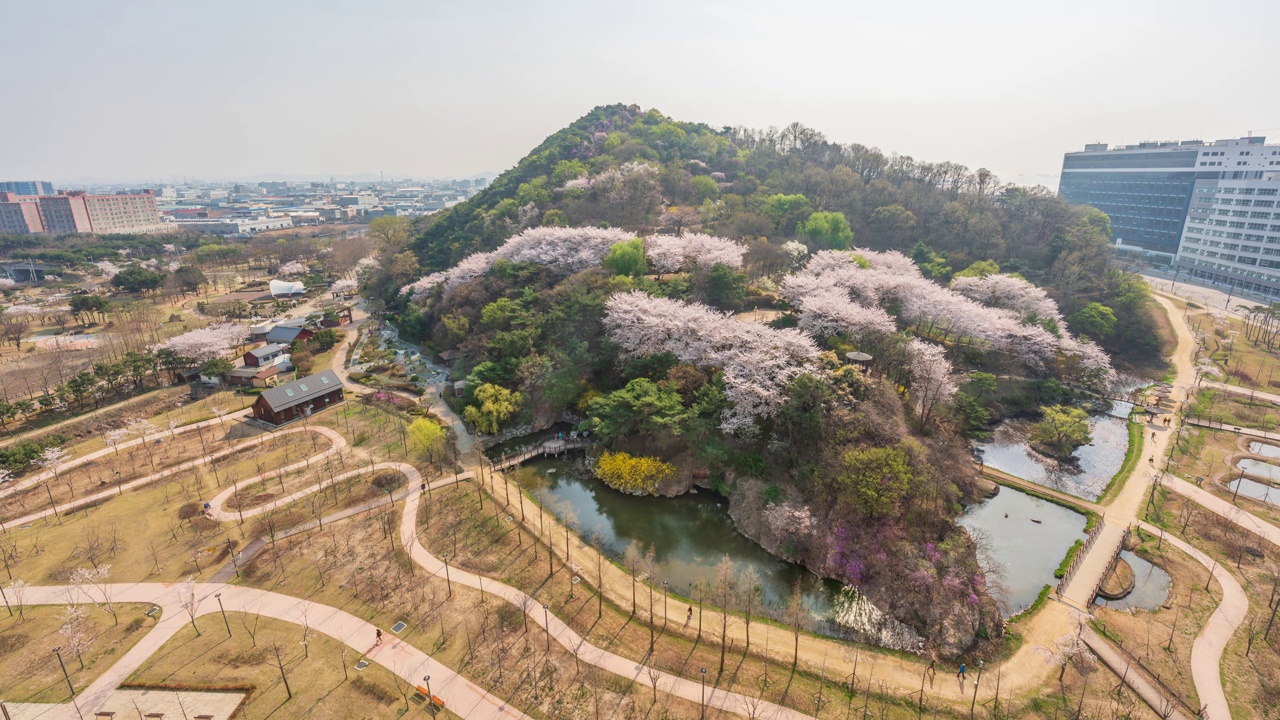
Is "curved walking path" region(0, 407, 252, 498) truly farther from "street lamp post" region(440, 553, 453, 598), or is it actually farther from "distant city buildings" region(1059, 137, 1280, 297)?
"distant city buildings" region(1059, 137, 1280, 297)

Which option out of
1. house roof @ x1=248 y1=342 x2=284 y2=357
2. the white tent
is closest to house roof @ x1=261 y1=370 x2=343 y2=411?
house roof @ x1=248 y1=342 x2=284 y2=357

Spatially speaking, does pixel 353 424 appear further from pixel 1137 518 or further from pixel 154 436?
pixel 1137 518

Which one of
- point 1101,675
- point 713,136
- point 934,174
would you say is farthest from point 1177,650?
point 713,136

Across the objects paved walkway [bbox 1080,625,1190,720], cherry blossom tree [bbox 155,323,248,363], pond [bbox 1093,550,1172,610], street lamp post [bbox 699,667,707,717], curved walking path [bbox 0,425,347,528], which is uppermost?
cherry blossom tree [bbox 155,323,248,363]

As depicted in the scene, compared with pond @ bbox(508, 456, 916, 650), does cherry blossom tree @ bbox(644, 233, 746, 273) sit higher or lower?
higher

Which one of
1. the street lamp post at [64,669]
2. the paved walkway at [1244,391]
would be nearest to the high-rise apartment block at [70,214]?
the street lamp post at [64,669]

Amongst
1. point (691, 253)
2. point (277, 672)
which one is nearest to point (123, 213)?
point (691, 253)

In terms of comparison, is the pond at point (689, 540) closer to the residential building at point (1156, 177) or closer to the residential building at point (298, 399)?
the residential building at point (298, 399)
